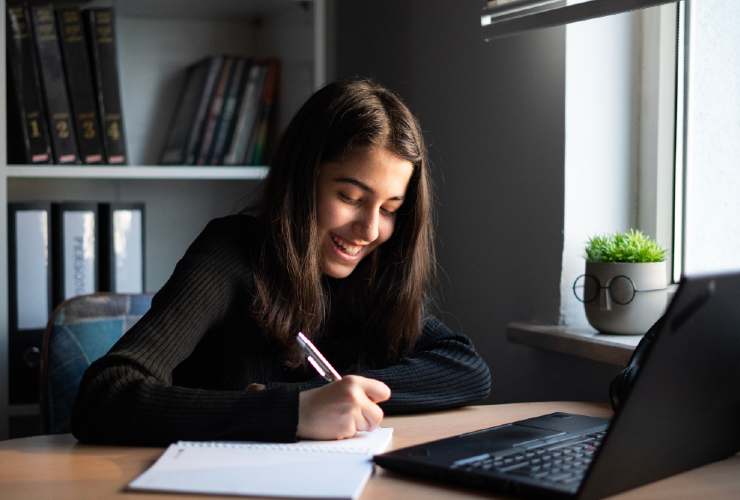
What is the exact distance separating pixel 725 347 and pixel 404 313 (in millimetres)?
702

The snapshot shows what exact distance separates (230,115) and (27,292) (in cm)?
61

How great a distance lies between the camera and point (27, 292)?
2.10m

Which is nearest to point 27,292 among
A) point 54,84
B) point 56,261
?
point 56,261

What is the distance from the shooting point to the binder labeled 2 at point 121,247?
7.13 ft

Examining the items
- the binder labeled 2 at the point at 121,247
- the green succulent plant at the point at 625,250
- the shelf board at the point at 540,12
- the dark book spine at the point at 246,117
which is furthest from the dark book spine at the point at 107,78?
the green succulent plant at the point at 625,250

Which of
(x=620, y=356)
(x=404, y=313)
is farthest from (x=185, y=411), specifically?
(x=620, y=356)

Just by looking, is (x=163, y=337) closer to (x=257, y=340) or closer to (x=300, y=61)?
(x=257, y=340)

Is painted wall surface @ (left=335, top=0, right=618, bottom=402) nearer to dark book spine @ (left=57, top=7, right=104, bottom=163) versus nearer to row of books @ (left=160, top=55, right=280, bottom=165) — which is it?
row of books @ (left=160, top=55, right=280, bottom=165)

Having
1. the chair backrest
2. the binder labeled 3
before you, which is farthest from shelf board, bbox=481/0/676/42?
the binder labeled 3

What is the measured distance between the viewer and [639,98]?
5.84 feet

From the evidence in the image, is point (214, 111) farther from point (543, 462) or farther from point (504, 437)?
point (543, 462)

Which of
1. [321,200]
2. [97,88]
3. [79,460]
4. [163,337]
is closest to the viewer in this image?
[79,460]

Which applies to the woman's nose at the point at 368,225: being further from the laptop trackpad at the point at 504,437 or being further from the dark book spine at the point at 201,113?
the dark book spine at the point at 201,113

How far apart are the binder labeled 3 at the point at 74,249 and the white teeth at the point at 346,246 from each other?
85cm
